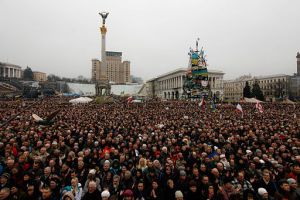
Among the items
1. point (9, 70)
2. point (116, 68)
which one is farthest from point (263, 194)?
point (116, 68)

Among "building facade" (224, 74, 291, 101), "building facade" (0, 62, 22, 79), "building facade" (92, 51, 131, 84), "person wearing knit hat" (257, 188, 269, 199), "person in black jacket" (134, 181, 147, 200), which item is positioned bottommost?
"person in black jacket" (134, 181, 147, 200)

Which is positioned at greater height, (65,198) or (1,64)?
(1,64)

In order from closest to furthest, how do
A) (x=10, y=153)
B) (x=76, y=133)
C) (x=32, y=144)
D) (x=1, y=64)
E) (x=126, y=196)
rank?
(x=126, y=196), (x=10, y=153), (x=32, y=144), (x=76, y=133), (x=1, y=64)

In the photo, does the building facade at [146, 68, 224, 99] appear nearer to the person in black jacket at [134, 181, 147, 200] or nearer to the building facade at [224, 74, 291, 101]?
the building facade at [224, 74, 291, 101]

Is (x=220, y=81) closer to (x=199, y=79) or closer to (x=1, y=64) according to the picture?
(x=199, y=79)

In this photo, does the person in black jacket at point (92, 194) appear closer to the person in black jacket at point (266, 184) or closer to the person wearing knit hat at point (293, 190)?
the person in black jacket at point (266, 184)

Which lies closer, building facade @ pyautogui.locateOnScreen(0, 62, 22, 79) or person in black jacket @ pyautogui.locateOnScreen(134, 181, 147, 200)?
person in black jacket @ pyautogui.locateOnScreen(134, 181, 147, 200)

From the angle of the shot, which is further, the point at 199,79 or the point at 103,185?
the point at 199,79

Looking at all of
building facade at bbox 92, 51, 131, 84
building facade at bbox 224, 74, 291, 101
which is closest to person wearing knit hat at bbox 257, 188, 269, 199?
building facade at bbox 224, 74, 291, 101

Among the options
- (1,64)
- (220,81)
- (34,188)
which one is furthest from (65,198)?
(1,64)

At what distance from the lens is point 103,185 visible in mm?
5348

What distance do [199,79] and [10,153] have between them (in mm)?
26296

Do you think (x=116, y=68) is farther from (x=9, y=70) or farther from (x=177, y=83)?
(x=177, y=83)

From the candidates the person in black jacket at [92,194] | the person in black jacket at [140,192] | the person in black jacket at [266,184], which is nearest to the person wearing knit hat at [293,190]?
the person in black jacket at [266,184]
